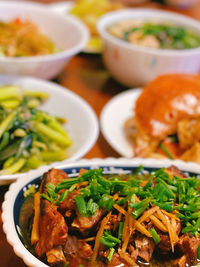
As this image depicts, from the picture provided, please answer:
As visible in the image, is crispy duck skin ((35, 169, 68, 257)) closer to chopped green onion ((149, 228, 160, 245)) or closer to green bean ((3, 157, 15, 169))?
chopped green onion ((149, 228, 160, 245))

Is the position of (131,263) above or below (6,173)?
above

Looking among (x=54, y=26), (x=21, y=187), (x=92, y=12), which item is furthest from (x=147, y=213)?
(x=92, y=12)

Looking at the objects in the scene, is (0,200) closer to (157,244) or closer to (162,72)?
(157,244)

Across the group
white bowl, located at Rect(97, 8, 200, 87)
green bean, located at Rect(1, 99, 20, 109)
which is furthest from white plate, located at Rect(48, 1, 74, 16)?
green bean, located at Rect(1, 99, 20, 109)

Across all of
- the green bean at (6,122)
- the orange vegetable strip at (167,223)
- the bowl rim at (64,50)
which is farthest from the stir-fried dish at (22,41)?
the orange vegetable strip at (167,223)

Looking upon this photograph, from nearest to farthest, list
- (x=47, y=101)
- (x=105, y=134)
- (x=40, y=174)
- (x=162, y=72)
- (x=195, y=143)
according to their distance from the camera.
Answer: (x=40, y=174), (x=195, y=143), (x=105, y=134), (x=47, y=101), (x=162, y=72)

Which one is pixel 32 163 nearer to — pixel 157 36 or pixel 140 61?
pixel 140 61

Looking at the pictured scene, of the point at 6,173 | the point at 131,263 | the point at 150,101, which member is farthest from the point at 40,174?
the point at 150,101
